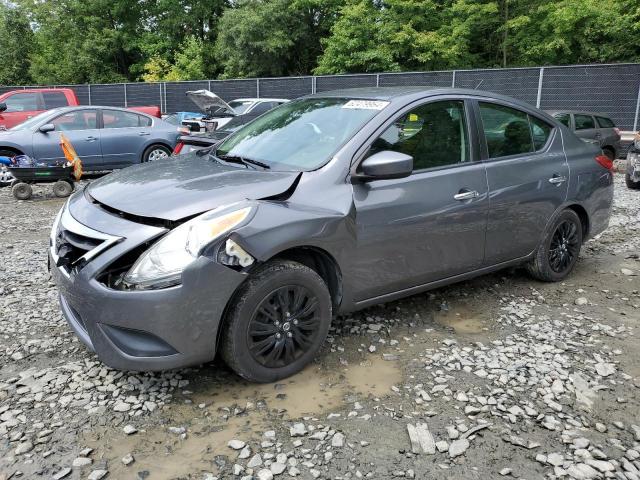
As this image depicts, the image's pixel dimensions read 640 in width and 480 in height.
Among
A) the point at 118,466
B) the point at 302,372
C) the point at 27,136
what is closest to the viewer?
the point at 118,466

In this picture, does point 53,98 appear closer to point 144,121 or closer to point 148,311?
point 144,121

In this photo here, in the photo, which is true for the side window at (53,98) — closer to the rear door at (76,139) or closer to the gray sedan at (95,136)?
the gray sedan at (95,136)

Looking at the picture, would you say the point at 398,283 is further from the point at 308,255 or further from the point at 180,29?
the point at 180,29

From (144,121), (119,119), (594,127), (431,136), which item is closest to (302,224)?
(431,136)

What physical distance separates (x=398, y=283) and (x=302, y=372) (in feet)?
2.85

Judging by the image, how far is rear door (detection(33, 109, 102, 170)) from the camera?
9591 mm

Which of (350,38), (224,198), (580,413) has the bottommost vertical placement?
(580,413)

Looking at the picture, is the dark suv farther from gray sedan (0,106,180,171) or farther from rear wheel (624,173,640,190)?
gray sedan (0,106,180,171)

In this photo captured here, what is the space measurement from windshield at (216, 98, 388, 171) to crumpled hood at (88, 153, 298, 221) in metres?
0.21

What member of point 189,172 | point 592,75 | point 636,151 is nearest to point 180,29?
point 592,75

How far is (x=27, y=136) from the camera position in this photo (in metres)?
9.52

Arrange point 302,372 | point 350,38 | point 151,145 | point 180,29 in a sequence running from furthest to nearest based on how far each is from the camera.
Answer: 1. point 180,29
2. point 350,38
3. point 151,145
4. point 302,372

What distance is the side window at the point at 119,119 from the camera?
10.3m

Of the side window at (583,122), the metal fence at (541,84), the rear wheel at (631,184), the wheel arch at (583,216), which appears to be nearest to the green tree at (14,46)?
the metal fence at (541,84)
